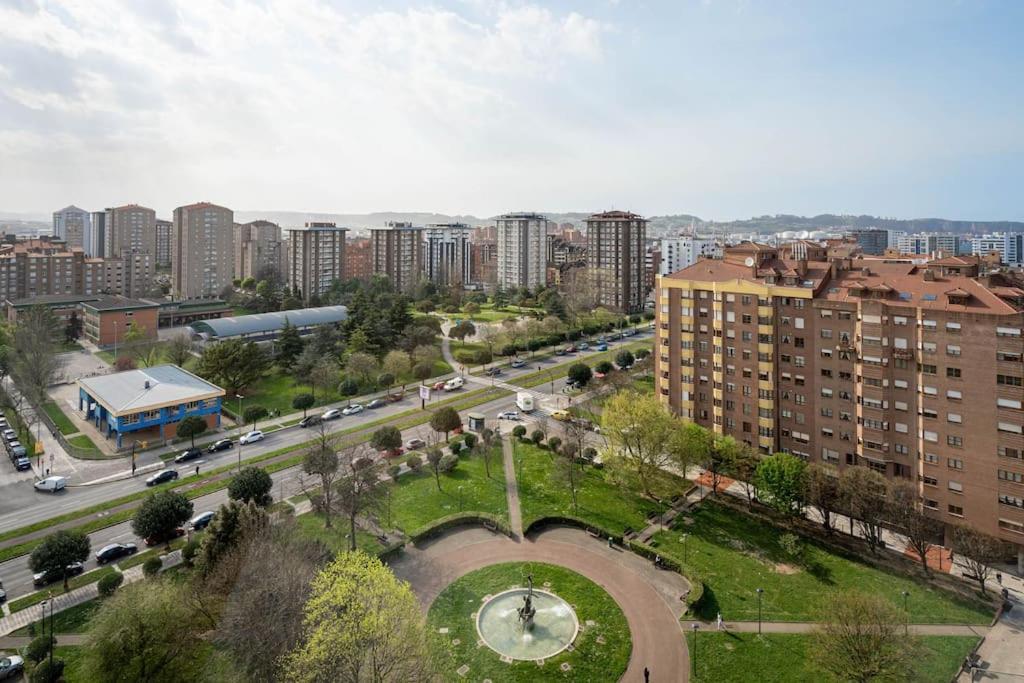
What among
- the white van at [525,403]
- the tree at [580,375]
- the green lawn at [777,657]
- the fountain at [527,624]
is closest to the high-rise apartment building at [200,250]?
the tree at [580,375]

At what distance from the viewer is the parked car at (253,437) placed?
44969 millimetres

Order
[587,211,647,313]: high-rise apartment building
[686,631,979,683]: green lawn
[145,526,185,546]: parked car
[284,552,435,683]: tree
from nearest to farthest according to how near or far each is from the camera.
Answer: [284,552,435,683]: tree → [686,631,979,683]: green lawn → [145,526,185,546]: parked car → [587,211,647,313]: high-rise apartment building

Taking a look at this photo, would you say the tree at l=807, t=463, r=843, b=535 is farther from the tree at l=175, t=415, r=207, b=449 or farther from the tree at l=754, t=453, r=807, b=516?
the tree at l=175, t=415, r=207, b=449

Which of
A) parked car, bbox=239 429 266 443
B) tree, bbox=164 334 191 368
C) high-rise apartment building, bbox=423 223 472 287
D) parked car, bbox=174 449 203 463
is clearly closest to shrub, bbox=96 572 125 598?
parked car, bbox=174 449 203 463

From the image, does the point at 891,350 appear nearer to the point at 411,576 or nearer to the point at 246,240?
the point at 411,576

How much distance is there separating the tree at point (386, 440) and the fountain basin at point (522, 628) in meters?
16.2

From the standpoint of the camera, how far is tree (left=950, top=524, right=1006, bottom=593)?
28453mm

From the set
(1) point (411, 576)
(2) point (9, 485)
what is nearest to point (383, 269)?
(2) point (9, 485)

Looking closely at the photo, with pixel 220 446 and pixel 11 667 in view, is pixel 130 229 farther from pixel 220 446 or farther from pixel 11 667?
pixel 11 667

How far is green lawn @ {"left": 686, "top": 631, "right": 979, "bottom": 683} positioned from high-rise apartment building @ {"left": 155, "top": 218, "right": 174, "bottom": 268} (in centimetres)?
14707

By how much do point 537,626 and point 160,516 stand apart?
1991cm

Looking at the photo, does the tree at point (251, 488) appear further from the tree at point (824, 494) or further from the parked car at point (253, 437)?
the tree at point (824, 494)

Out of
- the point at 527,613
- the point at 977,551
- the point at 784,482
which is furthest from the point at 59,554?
the point at 977,551

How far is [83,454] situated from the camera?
42469 mm
